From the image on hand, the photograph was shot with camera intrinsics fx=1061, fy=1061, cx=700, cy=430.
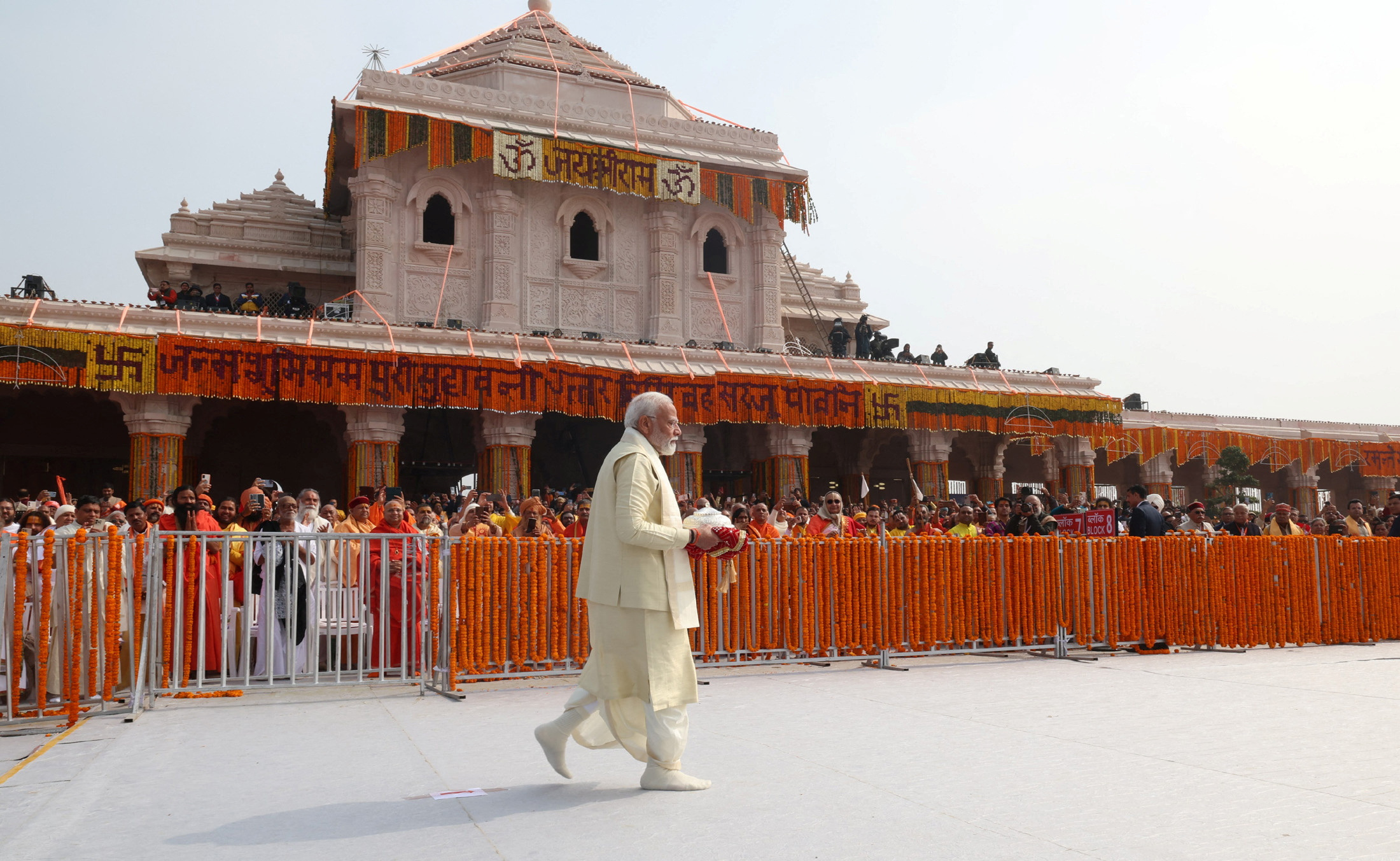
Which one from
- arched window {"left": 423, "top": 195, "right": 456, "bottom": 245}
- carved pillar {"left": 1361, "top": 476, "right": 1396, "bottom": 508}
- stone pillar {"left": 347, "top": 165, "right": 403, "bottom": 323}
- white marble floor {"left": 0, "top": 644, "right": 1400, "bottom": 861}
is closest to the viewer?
white marble floor {"left": 0, "top": 644, "right": 1400, "bottom": 861}

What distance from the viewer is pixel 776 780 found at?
4199 millimetres

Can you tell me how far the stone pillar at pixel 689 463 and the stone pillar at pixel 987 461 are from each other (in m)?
8.74

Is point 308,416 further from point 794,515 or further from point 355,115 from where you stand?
point 794,515

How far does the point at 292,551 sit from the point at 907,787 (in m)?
4.49

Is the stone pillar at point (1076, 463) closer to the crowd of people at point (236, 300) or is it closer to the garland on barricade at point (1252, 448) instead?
the garland on barricade at point (1252, 448)

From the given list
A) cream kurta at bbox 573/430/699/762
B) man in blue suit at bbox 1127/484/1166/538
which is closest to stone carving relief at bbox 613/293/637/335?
man in blue suit at bbox 1127/484/1166/538

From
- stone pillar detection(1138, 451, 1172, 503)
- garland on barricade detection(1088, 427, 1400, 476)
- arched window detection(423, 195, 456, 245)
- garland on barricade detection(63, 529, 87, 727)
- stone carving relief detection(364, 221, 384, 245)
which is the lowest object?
garland on barricade detection(63, 529, 87, 727)

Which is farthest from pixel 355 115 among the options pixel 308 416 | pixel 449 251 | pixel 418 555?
pixel 418 555

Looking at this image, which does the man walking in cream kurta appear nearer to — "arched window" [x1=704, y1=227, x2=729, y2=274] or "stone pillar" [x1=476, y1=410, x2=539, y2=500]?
"stone pillar" [x1=476, y1=410, x2=539, y2=500]

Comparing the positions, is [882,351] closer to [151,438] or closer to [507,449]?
[507,449]

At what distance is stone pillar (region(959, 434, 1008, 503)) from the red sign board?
56.3 ft

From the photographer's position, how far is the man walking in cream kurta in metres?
4.05

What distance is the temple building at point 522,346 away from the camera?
18422 millimetres

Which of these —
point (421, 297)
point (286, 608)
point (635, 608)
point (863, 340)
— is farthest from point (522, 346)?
point (635, 608)
